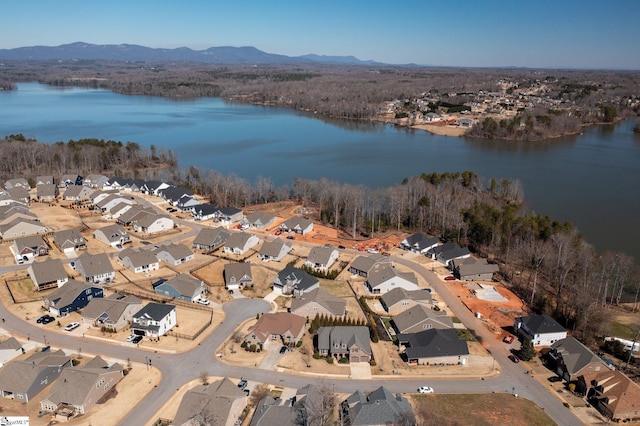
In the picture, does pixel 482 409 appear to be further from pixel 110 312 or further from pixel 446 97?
Answer: pixel 446 97

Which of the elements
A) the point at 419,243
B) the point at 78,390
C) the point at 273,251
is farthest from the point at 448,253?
the point at 78,390

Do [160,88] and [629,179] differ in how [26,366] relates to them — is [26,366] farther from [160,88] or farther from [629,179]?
[160,88]

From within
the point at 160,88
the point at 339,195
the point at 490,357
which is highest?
the point at 160,88

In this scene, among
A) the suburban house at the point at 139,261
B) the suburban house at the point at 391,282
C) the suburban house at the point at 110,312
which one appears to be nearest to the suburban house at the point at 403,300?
the suburban house at the point at 391,282

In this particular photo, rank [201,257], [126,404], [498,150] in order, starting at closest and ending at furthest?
[126,404] → [201,257] → [498,150]

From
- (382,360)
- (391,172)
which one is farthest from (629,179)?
(382,360)

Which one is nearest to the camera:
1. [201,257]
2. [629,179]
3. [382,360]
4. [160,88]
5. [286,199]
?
[382,360]

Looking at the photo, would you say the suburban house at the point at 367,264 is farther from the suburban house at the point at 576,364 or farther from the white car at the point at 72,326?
the white car at the point at 72,326
